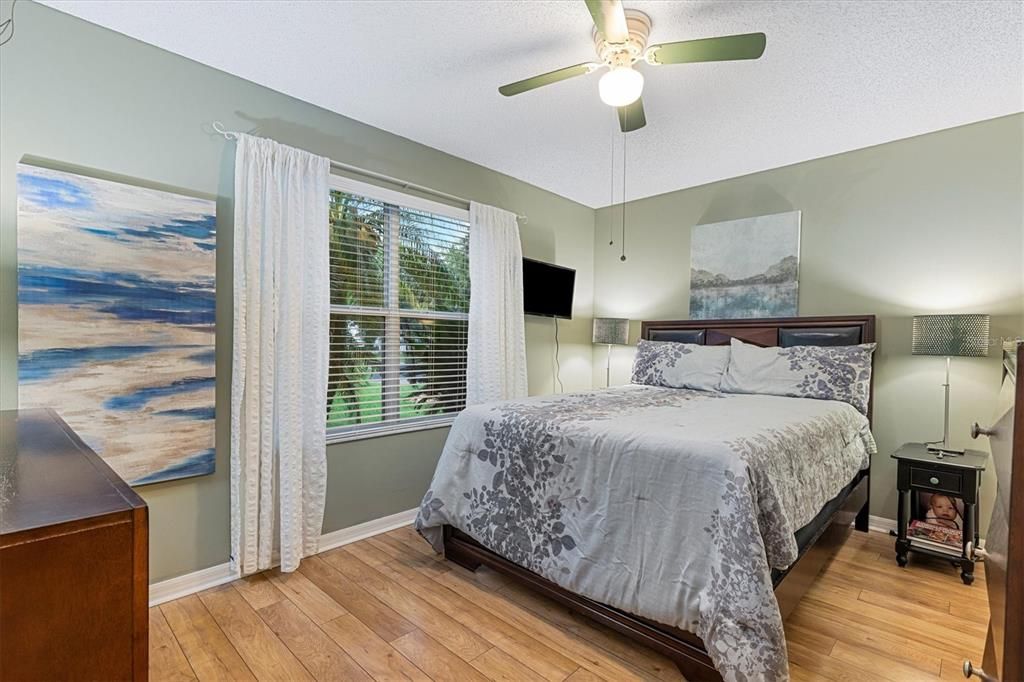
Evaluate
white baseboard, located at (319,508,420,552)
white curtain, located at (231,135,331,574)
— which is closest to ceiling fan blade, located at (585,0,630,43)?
white curtain, located at (231,135,331,574)

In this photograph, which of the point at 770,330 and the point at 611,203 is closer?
the point at 770,330

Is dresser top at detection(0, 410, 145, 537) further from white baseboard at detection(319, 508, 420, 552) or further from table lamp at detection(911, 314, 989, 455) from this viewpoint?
table lamp at detection(911, 314, 989, 455)

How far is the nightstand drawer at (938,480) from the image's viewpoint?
8.45 feet

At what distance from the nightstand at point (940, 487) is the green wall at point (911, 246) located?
1.31 ft

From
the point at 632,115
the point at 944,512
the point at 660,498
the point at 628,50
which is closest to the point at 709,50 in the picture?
the point at 628,50

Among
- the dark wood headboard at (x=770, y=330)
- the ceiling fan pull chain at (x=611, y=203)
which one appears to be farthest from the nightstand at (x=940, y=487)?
the ceiling fan pull chain at (x=611, y=203)

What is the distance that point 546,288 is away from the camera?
4.31m

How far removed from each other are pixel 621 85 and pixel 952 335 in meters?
2.39

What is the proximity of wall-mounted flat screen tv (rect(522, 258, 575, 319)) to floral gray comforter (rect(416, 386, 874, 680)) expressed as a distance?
158 cm

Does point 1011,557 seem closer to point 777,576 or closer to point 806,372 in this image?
point 777,576

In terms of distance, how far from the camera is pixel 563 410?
8.05 feet

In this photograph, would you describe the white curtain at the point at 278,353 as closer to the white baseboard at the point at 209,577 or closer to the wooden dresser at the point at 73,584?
the white baseboard at the point at 209,577

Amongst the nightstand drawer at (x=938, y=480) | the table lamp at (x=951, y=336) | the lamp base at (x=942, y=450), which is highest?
the table lamp at (x=951, y=336)

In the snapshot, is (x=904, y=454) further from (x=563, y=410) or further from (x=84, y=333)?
(x=84, y=333)
